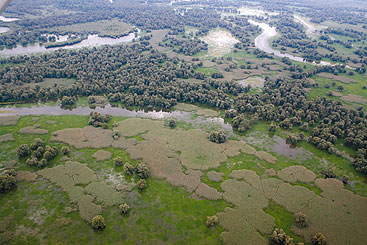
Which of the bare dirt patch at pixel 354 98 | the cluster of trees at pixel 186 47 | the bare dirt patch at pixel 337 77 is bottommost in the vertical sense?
the bare dirt patch at pixel 354 98

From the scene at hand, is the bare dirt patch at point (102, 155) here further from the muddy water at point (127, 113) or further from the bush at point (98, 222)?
the muddy water at point (127, 113)

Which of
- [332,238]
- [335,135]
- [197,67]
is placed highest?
[197,67]

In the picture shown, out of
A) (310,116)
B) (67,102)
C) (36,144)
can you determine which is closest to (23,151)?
(36,144)

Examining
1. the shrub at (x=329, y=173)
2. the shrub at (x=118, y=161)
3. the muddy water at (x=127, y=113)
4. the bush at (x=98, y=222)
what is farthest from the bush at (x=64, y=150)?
the shrub at (x=329, y=173)

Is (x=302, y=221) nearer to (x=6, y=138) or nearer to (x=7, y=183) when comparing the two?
(x=7, y=183)

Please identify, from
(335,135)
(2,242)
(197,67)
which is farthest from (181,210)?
(197,67)

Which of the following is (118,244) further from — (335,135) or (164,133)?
(335,135)

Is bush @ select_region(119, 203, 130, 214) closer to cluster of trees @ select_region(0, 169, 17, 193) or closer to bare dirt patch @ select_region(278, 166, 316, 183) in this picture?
cluster of trees @ select_region(0, 169, 17, 193)
